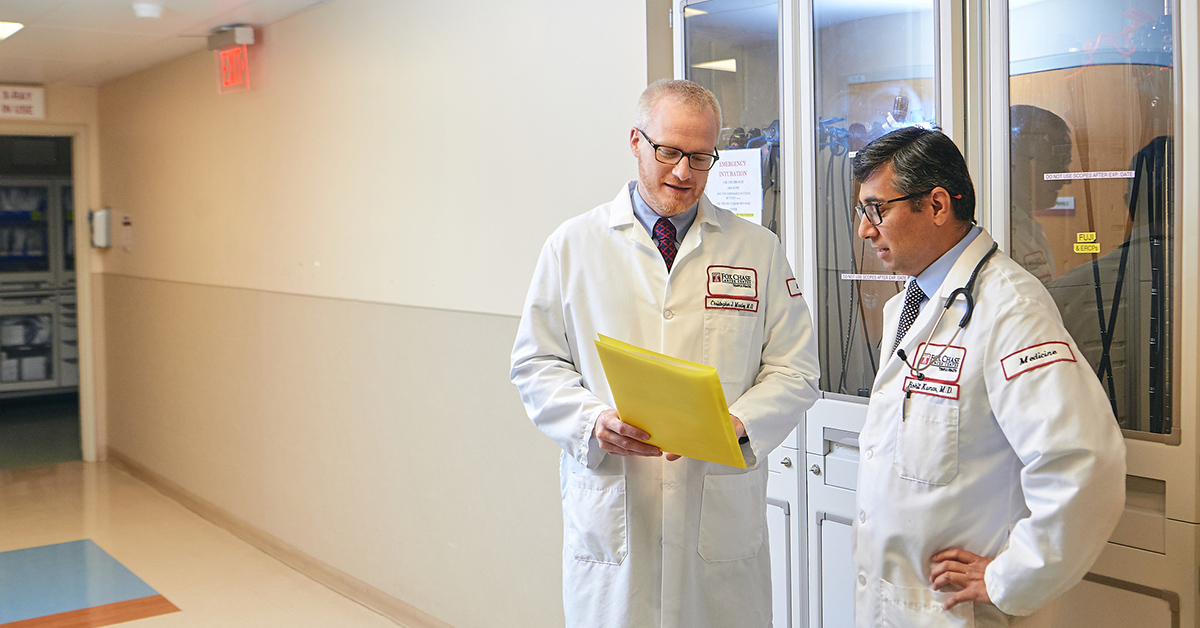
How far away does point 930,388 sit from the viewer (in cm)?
160

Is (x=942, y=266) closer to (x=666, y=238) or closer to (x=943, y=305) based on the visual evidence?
(x=943, y=305)

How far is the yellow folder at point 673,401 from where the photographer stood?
155cm

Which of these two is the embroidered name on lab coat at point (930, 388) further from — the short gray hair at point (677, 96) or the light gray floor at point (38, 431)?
the light gray floor at point (38, 431)

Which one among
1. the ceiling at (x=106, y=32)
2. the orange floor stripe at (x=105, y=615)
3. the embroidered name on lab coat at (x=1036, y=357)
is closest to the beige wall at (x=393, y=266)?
the ceiling at (x=106, y=32)

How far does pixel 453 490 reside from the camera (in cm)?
377

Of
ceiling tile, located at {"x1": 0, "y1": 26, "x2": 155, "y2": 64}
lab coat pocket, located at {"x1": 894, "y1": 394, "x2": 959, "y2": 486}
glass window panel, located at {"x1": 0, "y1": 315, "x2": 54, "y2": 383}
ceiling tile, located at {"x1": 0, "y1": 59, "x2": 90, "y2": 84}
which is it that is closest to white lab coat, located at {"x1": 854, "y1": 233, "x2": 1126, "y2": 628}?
lab coat pocket, located at {"x1": 894, "y1": 394, "x2": 959, "y2": 486}

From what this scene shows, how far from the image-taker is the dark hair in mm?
1620

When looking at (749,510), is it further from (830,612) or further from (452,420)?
(452,420)

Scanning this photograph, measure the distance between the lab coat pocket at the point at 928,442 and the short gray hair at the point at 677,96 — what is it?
0.72 m

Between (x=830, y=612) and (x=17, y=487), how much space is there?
6.30 metres

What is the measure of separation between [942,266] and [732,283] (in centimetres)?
46

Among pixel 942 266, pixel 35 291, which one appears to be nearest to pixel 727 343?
pixel 942 266

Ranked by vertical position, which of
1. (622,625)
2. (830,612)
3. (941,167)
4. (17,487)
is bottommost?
(17,487)

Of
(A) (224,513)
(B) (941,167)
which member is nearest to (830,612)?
(B) (941,167)
